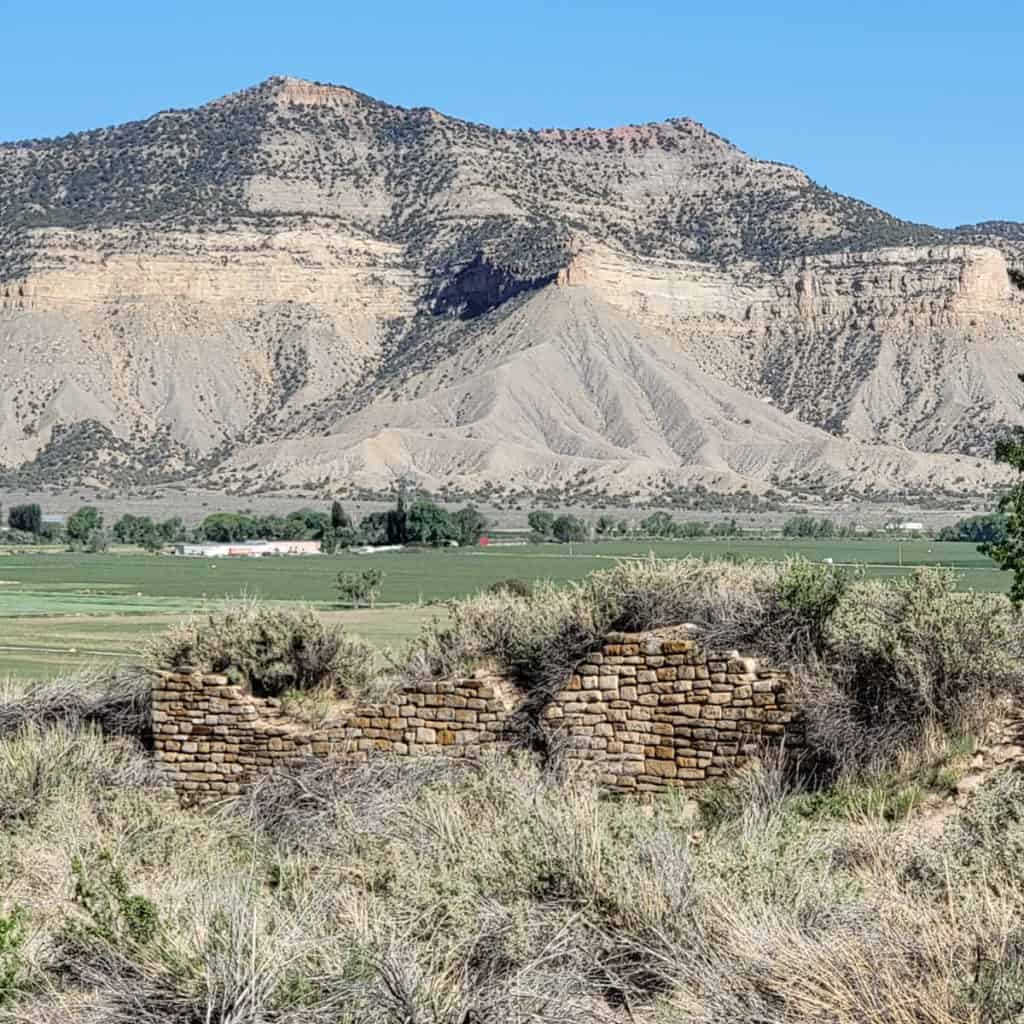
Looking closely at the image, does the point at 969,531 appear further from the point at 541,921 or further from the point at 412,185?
the point at 412,185

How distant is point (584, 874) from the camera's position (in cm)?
805

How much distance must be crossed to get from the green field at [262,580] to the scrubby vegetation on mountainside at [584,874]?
28.1 feet

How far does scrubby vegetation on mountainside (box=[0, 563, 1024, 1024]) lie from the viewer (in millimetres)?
6652

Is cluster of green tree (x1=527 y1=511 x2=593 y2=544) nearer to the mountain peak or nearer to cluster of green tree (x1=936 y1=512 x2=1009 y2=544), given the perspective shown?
cluster of green tree (x1=936 y1=512 x2=1009 y2=544)

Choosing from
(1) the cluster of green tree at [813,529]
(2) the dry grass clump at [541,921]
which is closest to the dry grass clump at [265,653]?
(2) the dry grass clump at [541,921]

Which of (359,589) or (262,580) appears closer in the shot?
(359,589)

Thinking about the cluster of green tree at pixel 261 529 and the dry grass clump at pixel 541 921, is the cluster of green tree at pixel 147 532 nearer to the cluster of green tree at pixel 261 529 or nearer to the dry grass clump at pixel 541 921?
the cluster of green tree at pixel 261 529

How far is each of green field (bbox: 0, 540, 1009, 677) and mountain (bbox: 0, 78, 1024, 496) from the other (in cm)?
4288

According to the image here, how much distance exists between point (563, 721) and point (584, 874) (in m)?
4.85

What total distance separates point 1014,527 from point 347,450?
119 meters

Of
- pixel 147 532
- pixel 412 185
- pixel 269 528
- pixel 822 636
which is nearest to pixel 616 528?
pixel 269 528

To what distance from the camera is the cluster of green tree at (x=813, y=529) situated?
98.1 m

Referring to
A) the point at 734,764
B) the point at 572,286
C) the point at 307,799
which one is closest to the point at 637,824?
the point at 734,764

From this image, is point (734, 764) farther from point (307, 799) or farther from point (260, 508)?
point (260, 508)
